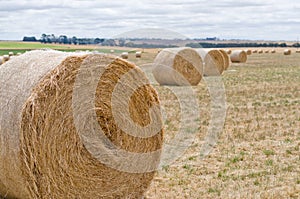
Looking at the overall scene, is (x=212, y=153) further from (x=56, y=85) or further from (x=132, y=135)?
(x=56, y=85)

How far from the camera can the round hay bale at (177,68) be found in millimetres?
18062

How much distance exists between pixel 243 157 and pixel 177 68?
10.4 m

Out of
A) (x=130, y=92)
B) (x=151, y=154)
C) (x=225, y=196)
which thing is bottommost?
(x=225, y=196)

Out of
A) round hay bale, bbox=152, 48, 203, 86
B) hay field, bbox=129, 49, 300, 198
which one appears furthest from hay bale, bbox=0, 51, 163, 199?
round hay bale, bbox=152, 48, 203, 86

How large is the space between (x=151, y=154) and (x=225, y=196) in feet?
3.51

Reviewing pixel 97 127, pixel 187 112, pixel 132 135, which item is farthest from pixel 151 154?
pixel 187 112

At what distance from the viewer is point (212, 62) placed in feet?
74.9

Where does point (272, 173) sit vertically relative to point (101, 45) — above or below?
below

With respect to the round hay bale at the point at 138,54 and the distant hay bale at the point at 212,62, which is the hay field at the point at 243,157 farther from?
the round hay bale at the point at 138,54

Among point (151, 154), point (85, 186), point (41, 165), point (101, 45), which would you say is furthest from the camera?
point (101, 45)

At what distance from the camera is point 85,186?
6406 millimetres

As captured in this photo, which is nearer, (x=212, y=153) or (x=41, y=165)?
(x=41, y=165)

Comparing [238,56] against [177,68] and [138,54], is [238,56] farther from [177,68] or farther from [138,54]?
[177,68]

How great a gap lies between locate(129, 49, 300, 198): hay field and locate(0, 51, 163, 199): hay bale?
710 mm
